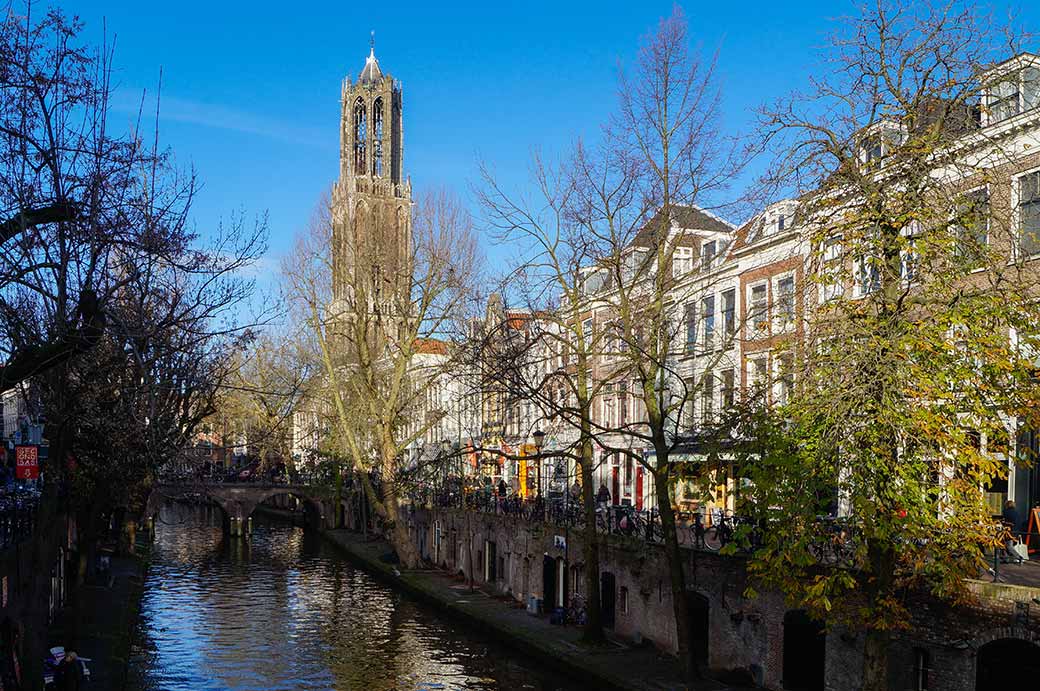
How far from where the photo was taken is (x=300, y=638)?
34.1m

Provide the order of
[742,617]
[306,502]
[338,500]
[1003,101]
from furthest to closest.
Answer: [306,502] < [338,500] < [742,617] < [1003,101]

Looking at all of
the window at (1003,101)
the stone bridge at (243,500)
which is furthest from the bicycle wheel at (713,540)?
the stone bridge at (243,500)

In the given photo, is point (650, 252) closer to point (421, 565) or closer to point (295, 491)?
point (421, 565)

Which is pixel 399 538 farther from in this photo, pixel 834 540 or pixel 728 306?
pixel 834 540

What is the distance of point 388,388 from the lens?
168 ft

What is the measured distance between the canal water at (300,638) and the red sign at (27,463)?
5761mm

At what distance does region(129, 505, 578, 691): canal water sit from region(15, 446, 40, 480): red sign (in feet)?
18.9

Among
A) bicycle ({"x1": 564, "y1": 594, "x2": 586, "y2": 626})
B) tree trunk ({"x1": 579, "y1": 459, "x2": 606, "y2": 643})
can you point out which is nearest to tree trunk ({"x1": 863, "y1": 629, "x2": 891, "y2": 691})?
tree trunk ({"x1": 579, "y1": 459, "x2": 606, "y2": 643})

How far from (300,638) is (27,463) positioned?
11136 mm

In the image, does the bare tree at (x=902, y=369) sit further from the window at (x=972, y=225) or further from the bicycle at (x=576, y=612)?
the bicycle at (x=576, y=612)

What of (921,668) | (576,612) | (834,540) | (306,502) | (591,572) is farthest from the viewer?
(306,502)

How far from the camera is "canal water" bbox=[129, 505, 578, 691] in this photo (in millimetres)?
27781

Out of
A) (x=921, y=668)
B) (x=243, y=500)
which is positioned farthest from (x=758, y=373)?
(x=243, y=500)

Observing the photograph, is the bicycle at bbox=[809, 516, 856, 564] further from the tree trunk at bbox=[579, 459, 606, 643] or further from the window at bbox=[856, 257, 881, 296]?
the tree trunk at bbox=[579, 459, 606, 643]
